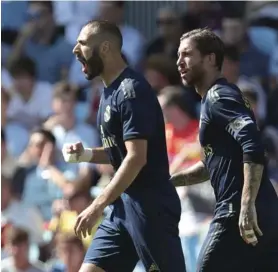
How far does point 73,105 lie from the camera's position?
11414 mm

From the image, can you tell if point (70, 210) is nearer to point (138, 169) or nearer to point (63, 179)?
point (63, 179)

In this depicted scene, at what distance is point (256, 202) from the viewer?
634 centimetres

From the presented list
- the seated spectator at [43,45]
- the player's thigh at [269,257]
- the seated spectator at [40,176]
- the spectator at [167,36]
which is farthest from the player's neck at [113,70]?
the seated spectator at [43,45]

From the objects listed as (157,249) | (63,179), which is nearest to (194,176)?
(157,249)

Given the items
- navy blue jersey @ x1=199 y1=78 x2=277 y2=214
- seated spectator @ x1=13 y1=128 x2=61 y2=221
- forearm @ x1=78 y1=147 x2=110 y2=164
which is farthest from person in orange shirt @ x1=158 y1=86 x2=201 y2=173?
navy blue jersey @ x1=199 y1=78 x2=277 y2=214

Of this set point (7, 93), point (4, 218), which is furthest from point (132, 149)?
point (7, 93)

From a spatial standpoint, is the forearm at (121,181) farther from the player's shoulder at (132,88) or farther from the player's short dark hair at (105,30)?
the player's short dark hair at (105,30)

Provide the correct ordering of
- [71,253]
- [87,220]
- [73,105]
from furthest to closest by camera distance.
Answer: [73,105]
[71,253]
[87,220]

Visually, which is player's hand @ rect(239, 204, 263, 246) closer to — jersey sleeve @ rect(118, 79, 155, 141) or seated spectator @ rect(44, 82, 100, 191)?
jersey sleeve @ rect(118, 79, 155, 141)

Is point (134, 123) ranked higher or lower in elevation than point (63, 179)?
higher

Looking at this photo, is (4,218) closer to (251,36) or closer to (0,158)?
(0,158)

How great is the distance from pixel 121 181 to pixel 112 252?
618mm

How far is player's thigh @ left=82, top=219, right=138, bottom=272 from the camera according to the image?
7000 millimetres

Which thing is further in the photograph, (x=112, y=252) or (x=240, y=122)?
(x=112, y=252)
